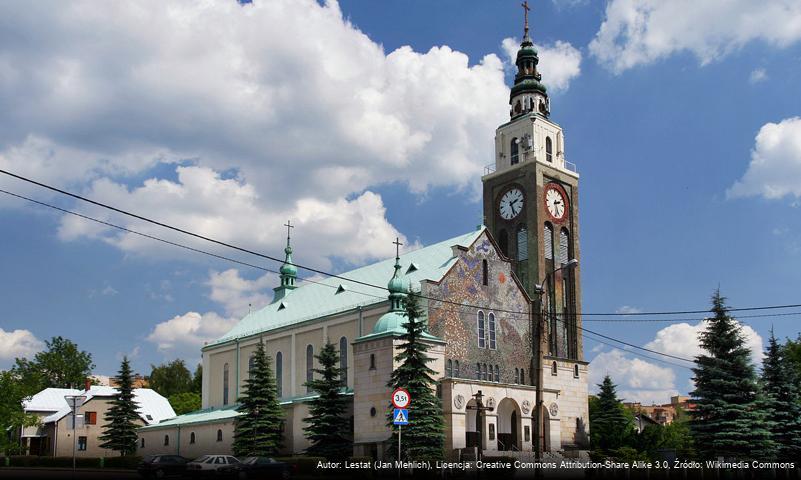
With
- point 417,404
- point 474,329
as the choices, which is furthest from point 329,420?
point 474,329

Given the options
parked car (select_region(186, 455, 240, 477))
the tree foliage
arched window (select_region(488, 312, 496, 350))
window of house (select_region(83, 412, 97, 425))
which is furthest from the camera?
the tree foliage

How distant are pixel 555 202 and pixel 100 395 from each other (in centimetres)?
4626

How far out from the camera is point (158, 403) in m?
87.4

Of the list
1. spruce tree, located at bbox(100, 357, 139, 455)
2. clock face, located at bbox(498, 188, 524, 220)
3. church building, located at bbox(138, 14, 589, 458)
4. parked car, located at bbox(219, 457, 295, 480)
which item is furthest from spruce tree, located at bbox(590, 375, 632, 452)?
spruce tree, located at bbox(100, 357, 139, 455)

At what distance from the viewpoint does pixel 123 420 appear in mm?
68688

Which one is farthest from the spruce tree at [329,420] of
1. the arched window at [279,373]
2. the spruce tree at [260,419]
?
the arched window at [279,373]

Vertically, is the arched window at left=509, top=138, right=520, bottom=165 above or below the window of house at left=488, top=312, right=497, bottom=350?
above

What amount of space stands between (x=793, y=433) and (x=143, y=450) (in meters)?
52.8

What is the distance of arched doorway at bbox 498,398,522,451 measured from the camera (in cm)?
5450

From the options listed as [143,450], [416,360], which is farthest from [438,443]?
[143,450]

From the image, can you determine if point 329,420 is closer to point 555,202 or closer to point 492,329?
point 492,329

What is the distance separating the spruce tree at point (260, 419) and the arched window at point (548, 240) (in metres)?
22.8

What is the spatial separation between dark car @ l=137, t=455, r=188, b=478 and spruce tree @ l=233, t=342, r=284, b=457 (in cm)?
1294

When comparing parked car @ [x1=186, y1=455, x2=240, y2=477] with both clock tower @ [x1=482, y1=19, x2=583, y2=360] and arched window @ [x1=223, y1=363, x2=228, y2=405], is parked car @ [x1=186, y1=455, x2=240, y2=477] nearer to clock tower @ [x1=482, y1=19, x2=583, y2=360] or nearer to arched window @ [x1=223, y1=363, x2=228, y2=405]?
clock tower @ [x1=482, y1=19, x2=583, y2=360]
